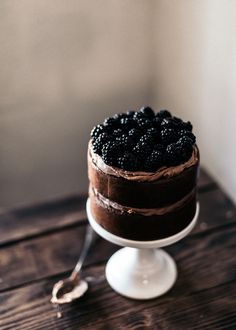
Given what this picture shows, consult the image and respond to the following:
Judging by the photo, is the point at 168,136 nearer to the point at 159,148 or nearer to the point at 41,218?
the point at 159,148

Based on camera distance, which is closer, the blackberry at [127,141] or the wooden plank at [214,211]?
the blackberry at [127,141]

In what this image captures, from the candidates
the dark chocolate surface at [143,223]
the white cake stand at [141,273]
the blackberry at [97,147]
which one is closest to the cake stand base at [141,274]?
the white cake stand at [141,273]

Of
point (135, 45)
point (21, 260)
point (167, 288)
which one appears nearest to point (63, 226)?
point (21, 260)

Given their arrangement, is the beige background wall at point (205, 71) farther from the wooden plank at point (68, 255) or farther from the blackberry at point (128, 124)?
the blackberry at point (128, 124)

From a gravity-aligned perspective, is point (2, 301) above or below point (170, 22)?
below

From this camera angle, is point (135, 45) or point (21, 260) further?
point (135, 45)

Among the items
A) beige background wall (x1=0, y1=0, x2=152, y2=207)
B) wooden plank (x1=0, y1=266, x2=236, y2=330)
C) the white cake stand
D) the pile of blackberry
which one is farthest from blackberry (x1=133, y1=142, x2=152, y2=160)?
beige background wall (x1=0, y1=0, x2=152, y2=207)

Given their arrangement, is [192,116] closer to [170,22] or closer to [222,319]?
[170,22]
